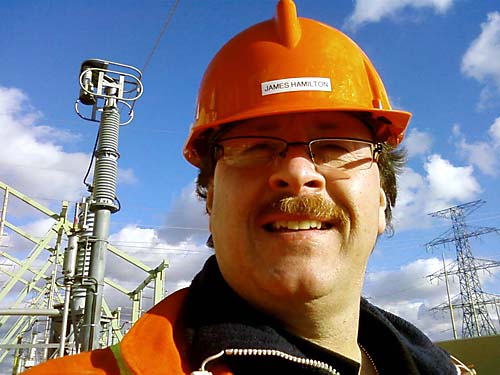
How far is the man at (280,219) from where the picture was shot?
108cm

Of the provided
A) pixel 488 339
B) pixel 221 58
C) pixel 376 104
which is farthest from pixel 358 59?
pixel 488 339

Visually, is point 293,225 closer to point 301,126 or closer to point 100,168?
point 301,126

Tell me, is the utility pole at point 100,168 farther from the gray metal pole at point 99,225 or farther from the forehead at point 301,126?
the forehead at point 301,126

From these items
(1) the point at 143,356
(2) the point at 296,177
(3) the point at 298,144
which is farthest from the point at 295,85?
(1) the point at 143,356

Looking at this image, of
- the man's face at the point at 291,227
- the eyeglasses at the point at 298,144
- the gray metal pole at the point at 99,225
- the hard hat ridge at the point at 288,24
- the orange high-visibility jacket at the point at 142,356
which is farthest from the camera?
the gray metal pole at the point at 99,225

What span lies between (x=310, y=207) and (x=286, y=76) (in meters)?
0.41

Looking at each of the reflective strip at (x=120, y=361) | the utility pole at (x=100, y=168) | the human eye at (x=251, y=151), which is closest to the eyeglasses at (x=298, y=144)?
the human eye at (x=251, y=151)

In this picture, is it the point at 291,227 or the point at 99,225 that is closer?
the point at 291,227

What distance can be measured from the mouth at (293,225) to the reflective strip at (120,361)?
45 centimetres

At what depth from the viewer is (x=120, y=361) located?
3.45 feet

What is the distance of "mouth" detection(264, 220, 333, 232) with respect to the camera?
1.20m

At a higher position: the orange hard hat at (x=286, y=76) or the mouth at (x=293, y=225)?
the orange hard hat at (x=286, y=76)

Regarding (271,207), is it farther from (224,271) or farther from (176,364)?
(176,364)

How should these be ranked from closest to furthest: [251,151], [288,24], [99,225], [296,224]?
[296,224], [251,151], [288,24], [99,225]
